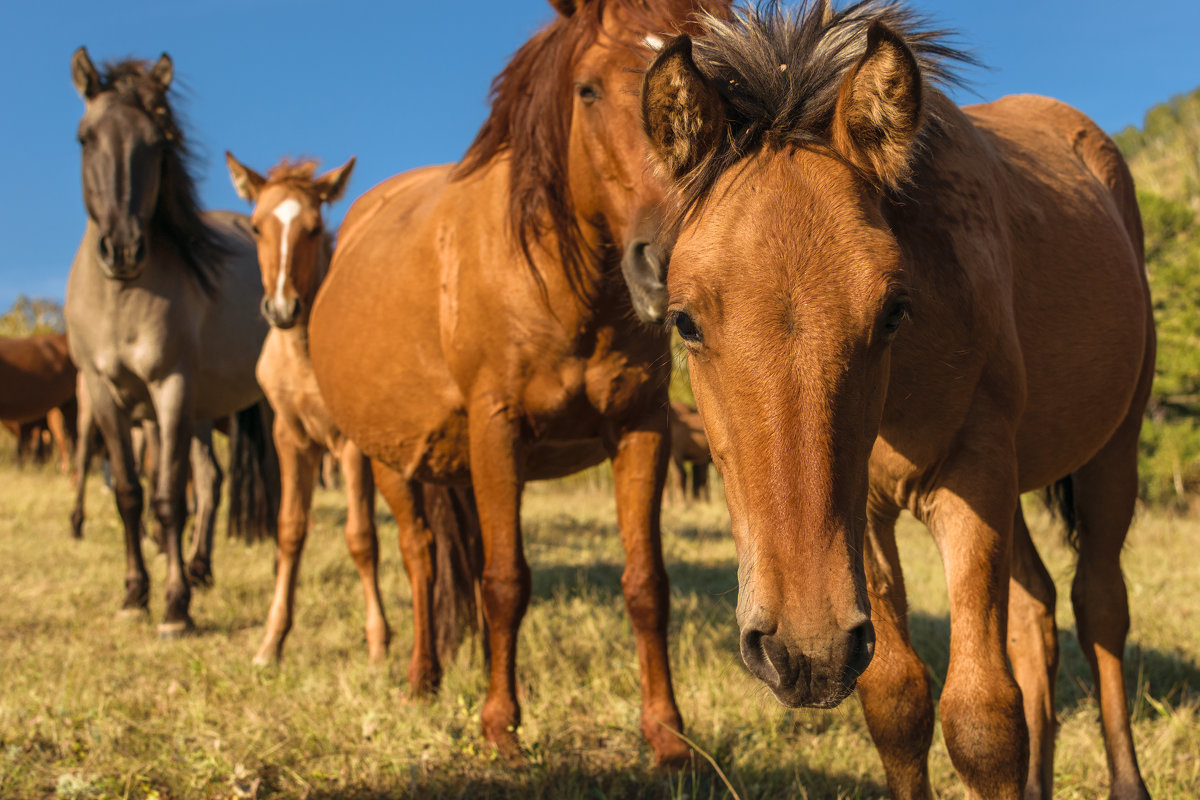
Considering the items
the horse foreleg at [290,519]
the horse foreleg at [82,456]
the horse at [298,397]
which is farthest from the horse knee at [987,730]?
the horse foreleg at [82,456]

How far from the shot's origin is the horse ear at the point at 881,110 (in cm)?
173

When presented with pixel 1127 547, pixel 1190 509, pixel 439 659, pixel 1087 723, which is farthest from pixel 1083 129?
pixel 1190 509

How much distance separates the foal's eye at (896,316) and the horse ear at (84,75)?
6.58 m

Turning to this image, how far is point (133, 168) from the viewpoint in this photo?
6160 mm

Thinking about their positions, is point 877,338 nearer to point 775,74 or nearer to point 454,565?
point 775,74

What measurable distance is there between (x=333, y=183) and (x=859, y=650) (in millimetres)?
5562

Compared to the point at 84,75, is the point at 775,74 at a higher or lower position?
lower

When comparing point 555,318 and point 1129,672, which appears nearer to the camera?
point 555,318

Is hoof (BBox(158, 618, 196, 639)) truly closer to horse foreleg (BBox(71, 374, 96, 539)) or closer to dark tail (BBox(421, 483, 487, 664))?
dark tail (BBox(421, 483, 487, 664))

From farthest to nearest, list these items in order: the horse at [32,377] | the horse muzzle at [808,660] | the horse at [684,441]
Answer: the horse at [684,441], the horse at [32,377], the horse muzzle at [808,660]

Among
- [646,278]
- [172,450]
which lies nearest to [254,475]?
[172,450]

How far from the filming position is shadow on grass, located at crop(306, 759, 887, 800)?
113 inches

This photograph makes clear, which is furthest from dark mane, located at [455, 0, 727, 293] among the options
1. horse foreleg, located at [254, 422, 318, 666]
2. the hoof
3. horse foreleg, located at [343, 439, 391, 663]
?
the hoof

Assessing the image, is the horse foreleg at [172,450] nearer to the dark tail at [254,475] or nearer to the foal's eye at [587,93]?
the dark tail at [254,475]
